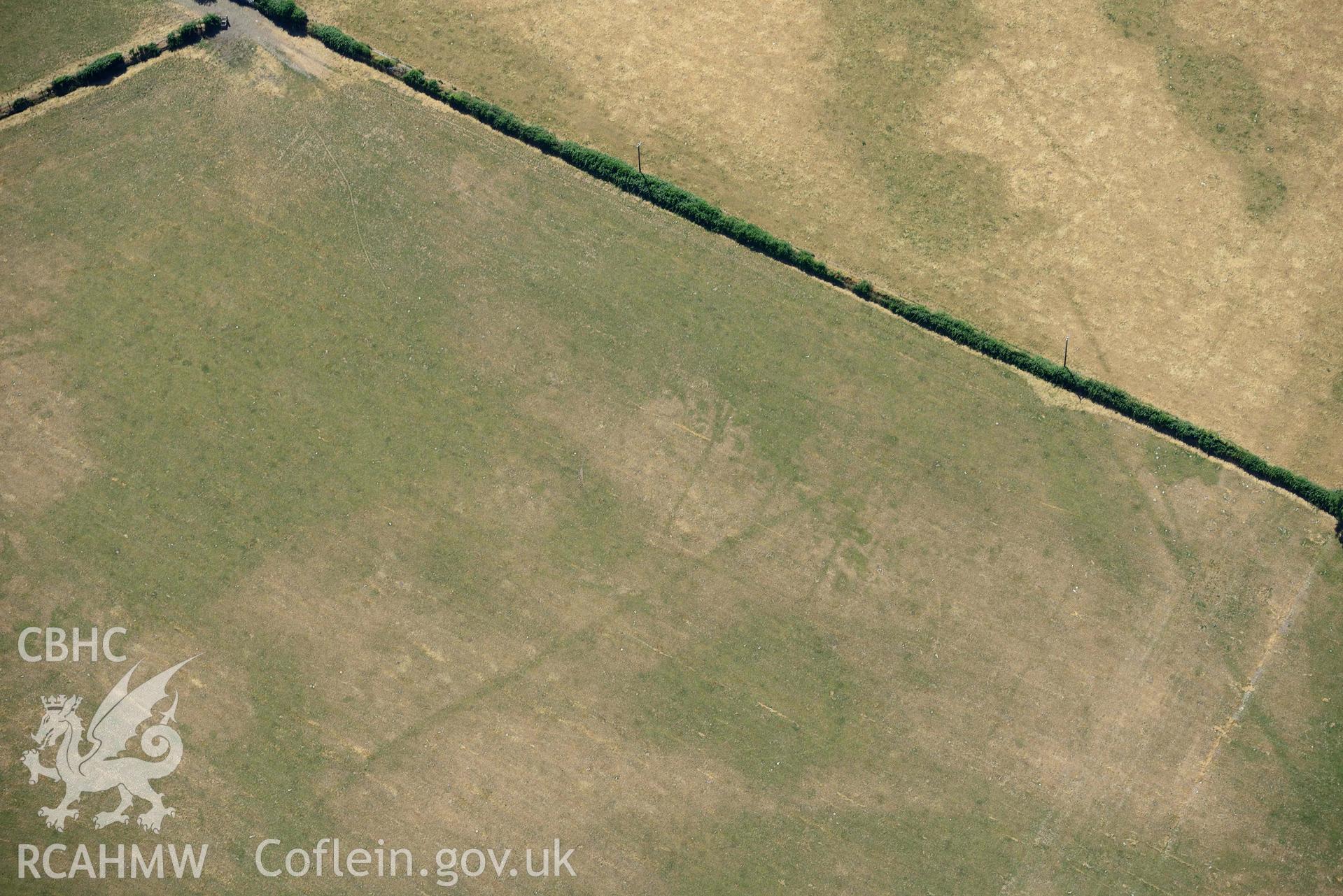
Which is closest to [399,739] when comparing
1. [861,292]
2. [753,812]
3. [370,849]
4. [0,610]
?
[370,849]

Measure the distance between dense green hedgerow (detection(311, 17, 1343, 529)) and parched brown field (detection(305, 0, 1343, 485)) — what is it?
88 cm

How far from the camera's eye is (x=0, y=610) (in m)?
46.1

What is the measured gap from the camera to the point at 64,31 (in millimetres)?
50875

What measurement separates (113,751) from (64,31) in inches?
1369

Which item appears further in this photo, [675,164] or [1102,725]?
[675,164]

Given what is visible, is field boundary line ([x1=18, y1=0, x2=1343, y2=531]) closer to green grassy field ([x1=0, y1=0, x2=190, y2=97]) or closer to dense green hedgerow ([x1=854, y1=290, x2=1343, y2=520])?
dense green hedgerow ([x1=854, y1=290, x2=1343, y2=520])

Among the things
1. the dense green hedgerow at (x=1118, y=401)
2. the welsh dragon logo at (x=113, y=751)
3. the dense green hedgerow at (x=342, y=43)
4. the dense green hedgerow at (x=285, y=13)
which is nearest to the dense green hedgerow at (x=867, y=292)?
the dense green hedgerow at (x=1118, y=401)

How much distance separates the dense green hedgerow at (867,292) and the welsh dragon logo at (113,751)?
2962 centimetres

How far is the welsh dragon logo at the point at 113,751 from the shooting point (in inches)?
1767

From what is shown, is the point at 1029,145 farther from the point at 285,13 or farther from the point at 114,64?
the point at 114,64

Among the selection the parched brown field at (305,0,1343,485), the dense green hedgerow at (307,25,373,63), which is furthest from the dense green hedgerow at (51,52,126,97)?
the parched brown field at (305,0,1343,485)

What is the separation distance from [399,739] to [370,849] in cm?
472

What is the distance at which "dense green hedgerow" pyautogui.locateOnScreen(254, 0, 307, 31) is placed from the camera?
165 feet

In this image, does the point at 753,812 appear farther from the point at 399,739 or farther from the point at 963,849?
the point at 399,739
